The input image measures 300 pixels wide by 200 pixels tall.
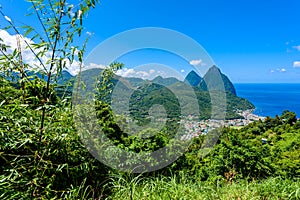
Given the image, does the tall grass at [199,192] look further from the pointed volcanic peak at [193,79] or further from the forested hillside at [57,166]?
the pointed volcanic peak at [193,79]

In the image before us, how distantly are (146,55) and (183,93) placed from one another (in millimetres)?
902

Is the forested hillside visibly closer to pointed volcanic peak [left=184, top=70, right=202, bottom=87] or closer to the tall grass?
the tall grass

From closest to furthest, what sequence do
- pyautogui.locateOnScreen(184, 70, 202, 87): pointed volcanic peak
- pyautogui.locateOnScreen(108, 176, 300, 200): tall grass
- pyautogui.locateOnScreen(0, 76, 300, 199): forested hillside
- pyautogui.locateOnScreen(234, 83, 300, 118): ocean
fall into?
pyautogui.locateOnScreen(0, 76, 300, 199): forested hillside, pyautogui.locateOnScreen(108, 176, 300, 200): tall grass, pyautogui.locateOnScreen(184, 70, 202, 87): pointed volcanic peak, pyautogui.locateOnScreen(234, 83, 300, 118): ocean

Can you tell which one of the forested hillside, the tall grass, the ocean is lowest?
the tall grass

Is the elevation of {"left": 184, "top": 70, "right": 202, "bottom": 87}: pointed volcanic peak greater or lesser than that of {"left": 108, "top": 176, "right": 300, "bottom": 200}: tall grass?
greater

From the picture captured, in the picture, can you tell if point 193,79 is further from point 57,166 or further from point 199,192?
point 57,166

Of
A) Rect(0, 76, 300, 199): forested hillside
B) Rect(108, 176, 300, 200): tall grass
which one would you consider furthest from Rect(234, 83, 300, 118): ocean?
Rect(0, 76, 300, 199): forested hillside

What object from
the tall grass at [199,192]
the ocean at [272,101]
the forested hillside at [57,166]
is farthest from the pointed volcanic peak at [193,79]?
the ocean at [272,101]

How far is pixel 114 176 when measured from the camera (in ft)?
6.28

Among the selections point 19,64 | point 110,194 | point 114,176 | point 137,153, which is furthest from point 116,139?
point 19,64

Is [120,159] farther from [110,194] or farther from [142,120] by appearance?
[142,120]

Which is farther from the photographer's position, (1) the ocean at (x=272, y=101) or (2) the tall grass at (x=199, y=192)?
(1) the ocean at (x=272, y=101)

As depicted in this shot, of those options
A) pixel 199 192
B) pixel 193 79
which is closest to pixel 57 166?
pixel 199 192

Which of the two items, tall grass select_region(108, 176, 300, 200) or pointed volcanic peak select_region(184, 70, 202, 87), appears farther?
pointed volcanic peak select_region(184, 70, 202, 87)
